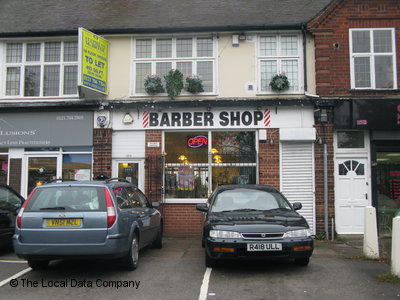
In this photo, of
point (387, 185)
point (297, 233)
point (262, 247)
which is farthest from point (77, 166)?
A: point (387, 185)

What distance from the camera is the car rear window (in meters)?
6.12

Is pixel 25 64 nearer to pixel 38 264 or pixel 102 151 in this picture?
pixel 102 151

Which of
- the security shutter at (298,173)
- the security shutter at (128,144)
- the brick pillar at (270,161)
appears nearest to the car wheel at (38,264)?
the security shutter at (128,144)

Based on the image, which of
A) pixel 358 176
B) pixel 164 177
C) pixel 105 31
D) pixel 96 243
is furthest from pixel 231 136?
pixel 96 243

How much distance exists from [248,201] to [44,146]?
7096 millimetres

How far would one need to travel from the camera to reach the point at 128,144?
11.6m

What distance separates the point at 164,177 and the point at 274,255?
19.2 ft

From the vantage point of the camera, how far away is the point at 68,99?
1185cm

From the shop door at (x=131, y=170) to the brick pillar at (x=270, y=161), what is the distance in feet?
11.6

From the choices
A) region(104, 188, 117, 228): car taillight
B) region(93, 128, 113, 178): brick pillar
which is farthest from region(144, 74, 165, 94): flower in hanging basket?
region(104, 188, 117, 228): car taillight

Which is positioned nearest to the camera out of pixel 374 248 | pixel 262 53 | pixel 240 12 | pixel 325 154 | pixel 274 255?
pixel 274 255

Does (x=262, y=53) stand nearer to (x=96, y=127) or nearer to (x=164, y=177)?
(x=164, y=177)

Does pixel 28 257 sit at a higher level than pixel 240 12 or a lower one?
lower

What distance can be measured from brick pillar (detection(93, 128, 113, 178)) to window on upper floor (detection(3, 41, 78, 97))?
163 centimetres
